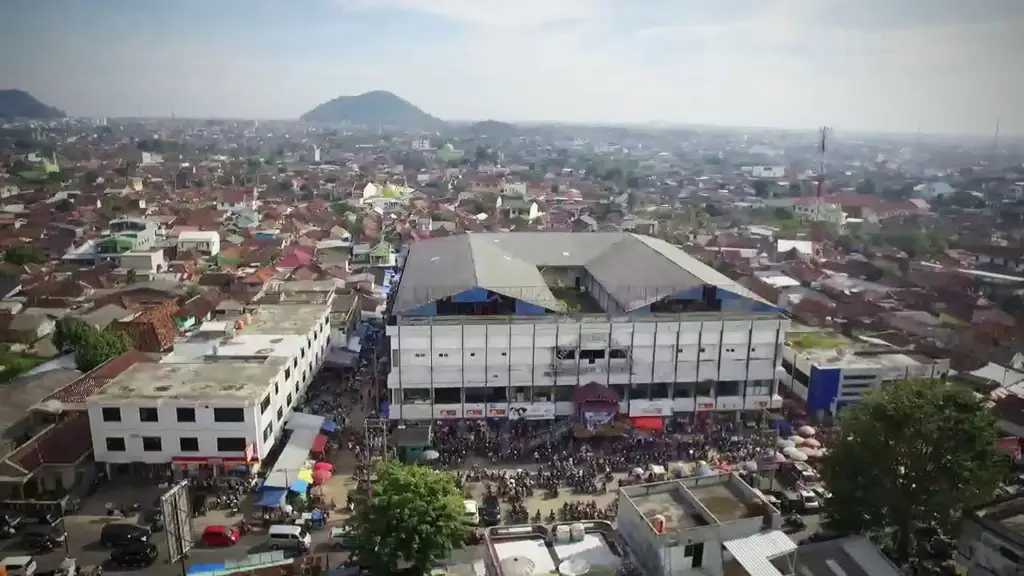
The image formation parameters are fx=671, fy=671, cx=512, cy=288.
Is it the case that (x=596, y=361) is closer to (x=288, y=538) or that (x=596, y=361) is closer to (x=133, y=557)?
(x=288, y=538)

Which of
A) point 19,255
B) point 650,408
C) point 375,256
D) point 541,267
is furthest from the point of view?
point 375,256

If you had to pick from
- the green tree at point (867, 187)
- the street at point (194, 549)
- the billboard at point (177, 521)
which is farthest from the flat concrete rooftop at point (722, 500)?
the green tree at point (867, 187)

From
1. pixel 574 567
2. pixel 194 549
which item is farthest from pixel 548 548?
pixel 194 549

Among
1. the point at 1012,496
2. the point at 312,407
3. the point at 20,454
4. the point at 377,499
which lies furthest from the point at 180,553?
the point at 1012,496

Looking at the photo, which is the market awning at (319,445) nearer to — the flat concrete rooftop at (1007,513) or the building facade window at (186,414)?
the building facade window at (186,414)

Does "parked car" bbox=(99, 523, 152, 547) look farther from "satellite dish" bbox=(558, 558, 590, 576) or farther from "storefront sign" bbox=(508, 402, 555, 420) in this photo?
"storefront sign" bbox=(508, 402, 555, 420)

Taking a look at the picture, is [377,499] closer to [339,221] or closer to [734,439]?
[734,439]

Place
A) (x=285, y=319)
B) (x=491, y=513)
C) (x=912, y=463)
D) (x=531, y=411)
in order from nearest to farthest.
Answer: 1. (x=912, y=463)
2. (x=491, y=513)
3. (x=531, y=411)
4. (x=285, y=319)
